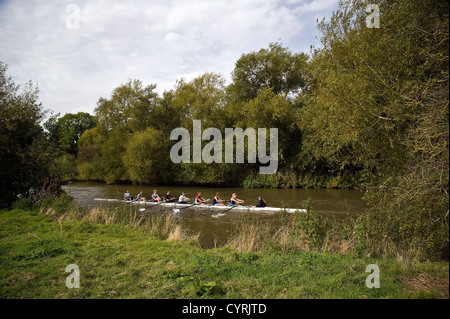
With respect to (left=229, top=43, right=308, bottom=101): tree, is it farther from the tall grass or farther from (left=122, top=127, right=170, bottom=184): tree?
the tall grass

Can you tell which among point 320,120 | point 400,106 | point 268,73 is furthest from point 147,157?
point 400,106

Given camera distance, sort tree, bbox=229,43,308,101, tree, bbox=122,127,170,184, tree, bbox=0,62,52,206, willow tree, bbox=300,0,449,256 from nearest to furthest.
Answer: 1. willow tree, bbox=300,0,449,256
2. tree, bbox=0,62,52,206
3. tree, bbox=229,43,308,101
4. tree, bbox=122,127,170,184

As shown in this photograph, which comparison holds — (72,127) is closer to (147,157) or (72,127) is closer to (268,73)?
(147,157)

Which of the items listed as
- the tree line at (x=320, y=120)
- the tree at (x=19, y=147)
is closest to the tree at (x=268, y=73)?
the tree line at (x=320, y=120)

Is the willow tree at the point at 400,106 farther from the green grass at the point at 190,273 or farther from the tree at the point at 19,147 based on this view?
the tree at the point at 19,147

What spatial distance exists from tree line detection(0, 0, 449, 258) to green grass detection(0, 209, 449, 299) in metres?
1.46

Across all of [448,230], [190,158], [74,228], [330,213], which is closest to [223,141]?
[190,158]

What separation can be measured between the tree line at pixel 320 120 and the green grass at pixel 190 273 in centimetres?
146

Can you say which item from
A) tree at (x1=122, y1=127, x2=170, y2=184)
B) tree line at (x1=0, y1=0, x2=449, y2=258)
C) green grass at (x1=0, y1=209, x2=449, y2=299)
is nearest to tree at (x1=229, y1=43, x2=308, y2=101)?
tree line at (x1=0, y1=0, x2=449, y2=258)

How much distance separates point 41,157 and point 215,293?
1574cm

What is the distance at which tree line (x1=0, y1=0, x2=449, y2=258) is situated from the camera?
5.87 meters

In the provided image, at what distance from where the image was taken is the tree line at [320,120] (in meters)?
5.87
